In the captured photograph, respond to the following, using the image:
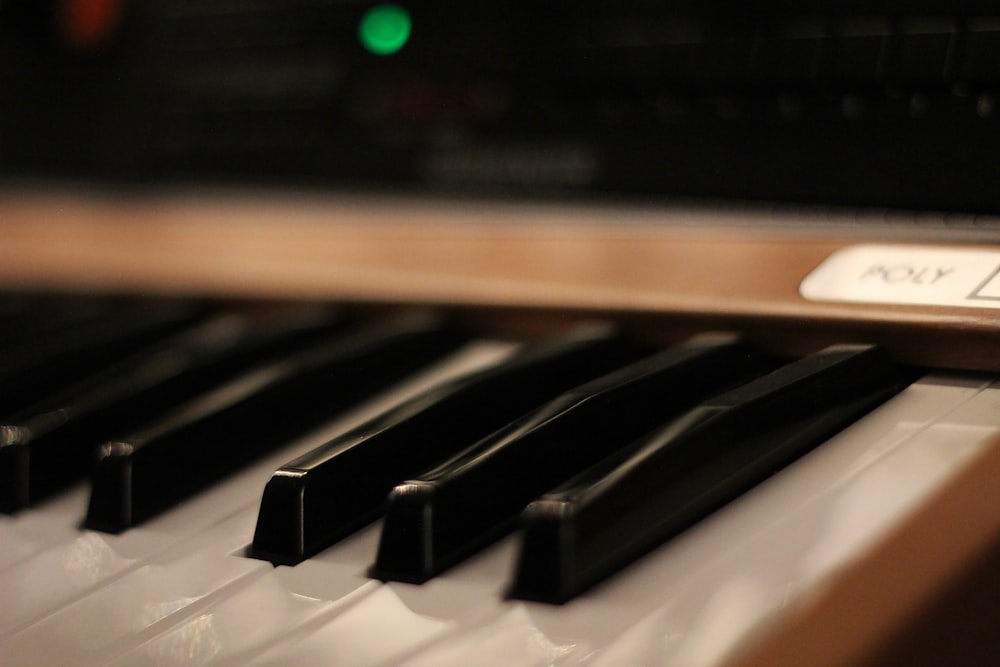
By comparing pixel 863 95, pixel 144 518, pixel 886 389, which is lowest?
pixel 144 518

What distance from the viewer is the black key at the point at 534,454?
0.40 m

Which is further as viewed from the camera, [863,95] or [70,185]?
[70,185]

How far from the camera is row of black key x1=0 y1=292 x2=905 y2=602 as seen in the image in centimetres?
38

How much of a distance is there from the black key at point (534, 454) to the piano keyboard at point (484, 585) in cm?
1

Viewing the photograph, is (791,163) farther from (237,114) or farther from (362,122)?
(237,114)

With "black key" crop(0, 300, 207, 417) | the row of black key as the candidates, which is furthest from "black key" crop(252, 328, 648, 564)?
"black key" crop(0, 300, 207, 417)

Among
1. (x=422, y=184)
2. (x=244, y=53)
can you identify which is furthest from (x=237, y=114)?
(x=422, y=184)

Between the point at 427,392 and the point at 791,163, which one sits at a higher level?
the point at 791,163

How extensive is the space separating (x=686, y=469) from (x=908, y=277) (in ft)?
0.58

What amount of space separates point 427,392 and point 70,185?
2.38 feet

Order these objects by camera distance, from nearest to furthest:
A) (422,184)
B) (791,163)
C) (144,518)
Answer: (144,518)
(791,163)
(422,184)

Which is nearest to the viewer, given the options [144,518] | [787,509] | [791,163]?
[787,509]

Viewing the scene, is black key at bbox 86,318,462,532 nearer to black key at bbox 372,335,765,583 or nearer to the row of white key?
the row of white key

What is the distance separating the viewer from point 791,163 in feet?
2.07
